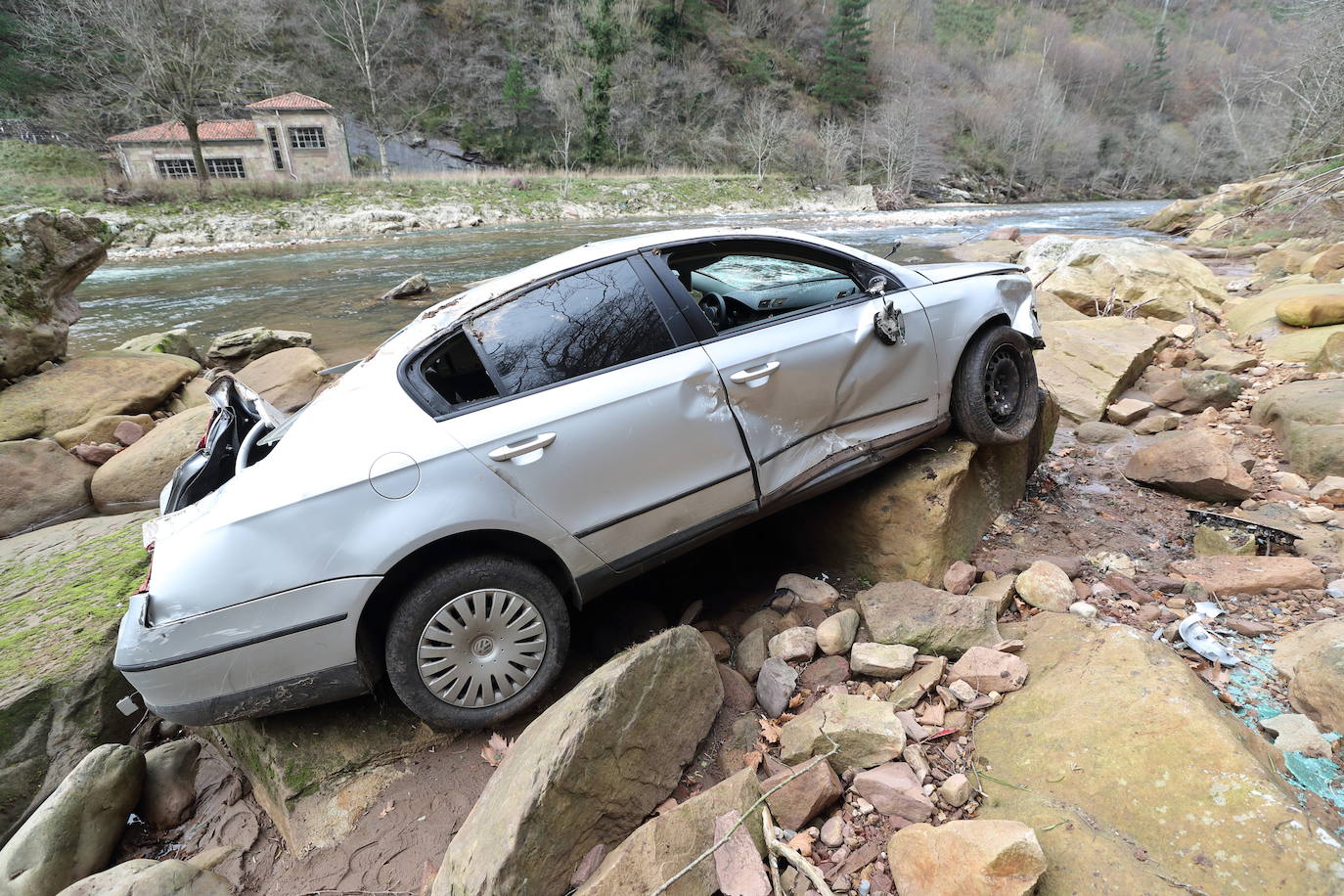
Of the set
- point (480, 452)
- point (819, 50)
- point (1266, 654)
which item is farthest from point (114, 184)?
point (819, 50)

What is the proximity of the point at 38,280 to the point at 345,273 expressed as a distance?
463 inches

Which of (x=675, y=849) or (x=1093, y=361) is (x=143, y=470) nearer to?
(x=675, y=849)

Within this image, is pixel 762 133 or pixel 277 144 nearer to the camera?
pixel 277 144

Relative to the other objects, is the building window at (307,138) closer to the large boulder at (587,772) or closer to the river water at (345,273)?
the river water at (345,273)

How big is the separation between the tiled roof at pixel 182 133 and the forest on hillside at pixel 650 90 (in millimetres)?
753

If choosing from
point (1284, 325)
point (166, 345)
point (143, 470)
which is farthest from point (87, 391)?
point (1284, 325)

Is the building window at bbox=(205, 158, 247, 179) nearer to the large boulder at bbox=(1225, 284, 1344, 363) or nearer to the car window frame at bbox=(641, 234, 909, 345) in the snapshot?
the car window frame at bbox=(641, 234, 909, 345)

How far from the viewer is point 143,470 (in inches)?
218

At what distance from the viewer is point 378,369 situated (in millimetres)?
2732

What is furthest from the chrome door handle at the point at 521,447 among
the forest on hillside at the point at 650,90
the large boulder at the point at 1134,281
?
the forest on hillside at the point at 650,90

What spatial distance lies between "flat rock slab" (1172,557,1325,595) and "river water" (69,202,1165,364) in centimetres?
1022

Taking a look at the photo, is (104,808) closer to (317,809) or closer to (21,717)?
(21,717)

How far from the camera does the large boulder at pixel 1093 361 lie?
5891mm

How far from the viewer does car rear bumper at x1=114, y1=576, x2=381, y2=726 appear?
223 centimetres
